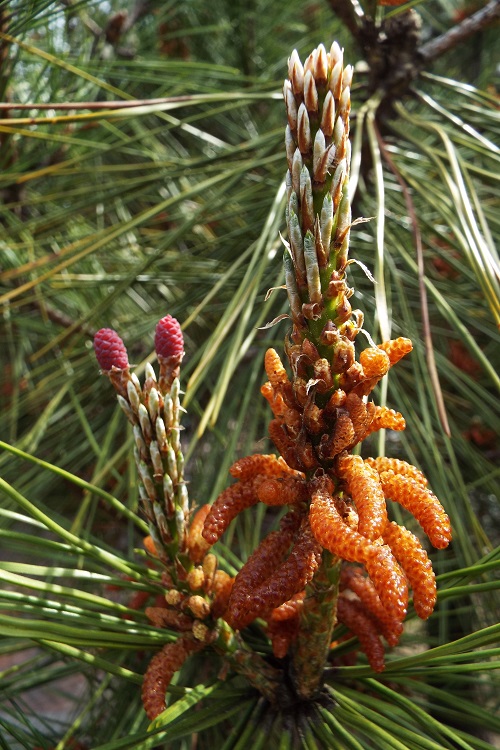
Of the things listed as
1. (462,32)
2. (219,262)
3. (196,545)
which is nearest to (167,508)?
(196,545)

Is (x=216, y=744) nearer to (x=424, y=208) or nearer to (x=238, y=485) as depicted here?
(x=238, y=485)

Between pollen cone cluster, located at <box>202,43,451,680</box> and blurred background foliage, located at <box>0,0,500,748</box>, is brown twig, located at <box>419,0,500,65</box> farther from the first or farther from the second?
pollen cone cluster, located at <box>202,43,451,680</box>

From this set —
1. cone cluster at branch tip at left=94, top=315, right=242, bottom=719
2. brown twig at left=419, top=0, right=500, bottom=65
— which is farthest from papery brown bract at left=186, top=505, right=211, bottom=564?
brown twig at left=419, top=0, right=500, bottom=65

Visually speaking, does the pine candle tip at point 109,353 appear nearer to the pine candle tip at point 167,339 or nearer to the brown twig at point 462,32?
the pine candle tip at point 167,339

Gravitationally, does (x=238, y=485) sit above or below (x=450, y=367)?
below

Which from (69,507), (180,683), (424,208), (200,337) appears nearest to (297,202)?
(180,683)

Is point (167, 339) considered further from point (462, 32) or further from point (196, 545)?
point (462, 32)

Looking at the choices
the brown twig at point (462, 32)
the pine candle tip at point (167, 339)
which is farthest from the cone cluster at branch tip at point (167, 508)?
the brown twig at point (462, 32)
